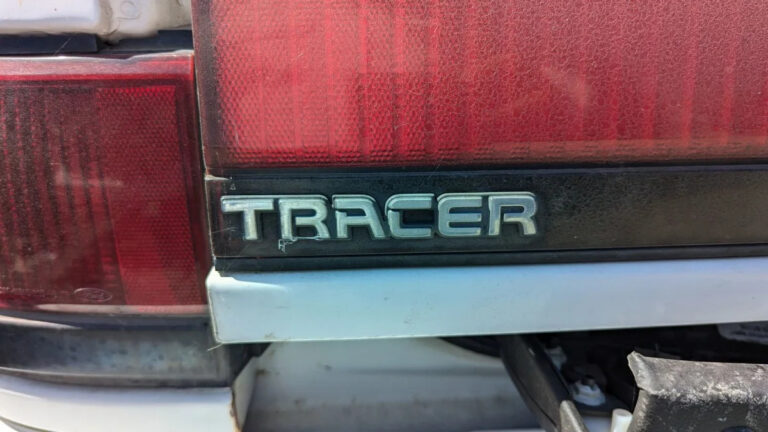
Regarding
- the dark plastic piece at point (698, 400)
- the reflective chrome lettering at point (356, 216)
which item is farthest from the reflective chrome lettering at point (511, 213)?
the dark plastic piece at point (698, 400)

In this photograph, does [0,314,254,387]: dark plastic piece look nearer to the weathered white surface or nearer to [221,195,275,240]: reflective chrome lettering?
[221,195,275,240]: reflective chrome lettering

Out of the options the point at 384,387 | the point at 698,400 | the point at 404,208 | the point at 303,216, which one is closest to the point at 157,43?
the point at 303,216

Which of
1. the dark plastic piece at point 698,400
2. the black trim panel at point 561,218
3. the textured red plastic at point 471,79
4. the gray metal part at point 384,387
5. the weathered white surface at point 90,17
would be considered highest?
the weathered white surface at point 90,17

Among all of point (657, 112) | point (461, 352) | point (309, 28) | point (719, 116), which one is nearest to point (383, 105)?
point (309, 28)

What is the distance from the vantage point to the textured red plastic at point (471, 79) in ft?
2.51

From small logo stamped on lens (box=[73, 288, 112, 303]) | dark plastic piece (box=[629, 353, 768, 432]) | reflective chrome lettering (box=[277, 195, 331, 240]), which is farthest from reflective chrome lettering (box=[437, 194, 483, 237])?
small logo stamped on lens (box=[73, 288, 112, 303])

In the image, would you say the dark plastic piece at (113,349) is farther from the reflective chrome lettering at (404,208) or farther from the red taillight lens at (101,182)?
the reflective chrome lettering at (404,208)

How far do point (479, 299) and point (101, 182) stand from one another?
662 millimetres

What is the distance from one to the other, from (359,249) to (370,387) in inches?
22.3

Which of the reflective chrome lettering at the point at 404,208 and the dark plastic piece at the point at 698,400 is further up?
the reflective chrome lettering at the point at 404,208

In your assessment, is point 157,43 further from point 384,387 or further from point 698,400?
point 698,400

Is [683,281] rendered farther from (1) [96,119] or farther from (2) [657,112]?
(1) [96,119]

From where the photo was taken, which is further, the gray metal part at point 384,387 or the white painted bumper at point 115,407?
the gray metal part at point 384,387

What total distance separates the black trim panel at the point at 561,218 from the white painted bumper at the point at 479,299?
24 mm
